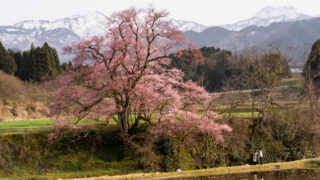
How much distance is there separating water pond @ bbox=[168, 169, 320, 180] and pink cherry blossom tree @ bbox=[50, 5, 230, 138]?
5.32m

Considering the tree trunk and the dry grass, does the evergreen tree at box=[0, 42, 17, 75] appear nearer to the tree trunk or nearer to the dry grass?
the dry grass

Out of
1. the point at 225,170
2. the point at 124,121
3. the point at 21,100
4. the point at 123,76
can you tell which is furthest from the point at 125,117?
the point at 21,100

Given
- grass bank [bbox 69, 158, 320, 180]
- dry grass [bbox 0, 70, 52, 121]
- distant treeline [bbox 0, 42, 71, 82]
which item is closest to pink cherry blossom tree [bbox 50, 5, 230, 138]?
grass bank [bbox 69, 158, 320, 180]

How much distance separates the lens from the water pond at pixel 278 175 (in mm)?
22156

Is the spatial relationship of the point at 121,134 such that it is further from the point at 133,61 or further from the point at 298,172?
the point at 298,172

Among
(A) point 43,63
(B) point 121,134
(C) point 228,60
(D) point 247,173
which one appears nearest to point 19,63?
(A) point 43,63

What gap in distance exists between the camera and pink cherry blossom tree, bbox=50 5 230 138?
88.3ft

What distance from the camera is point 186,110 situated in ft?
94.3

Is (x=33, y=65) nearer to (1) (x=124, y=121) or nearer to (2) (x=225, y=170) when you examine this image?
(1) (x=124, y=121)

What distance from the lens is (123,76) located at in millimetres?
27578

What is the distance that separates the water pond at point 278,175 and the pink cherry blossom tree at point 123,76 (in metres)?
5.32

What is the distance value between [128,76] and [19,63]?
44135mm

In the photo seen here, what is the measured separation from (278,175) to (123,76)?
12.4 metres

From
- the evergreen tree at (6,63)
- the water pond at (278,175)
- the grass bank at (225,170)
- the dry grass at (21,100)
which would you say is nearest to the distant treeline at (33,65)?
the evergreen tree at (6,63)
